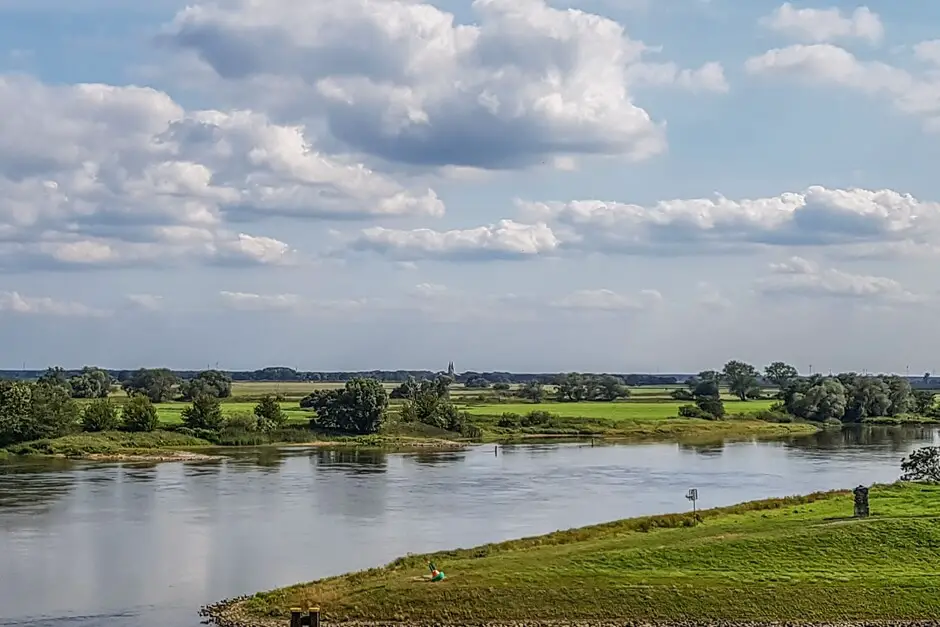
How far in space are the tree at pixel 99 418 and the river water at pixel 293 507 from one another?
12.3 metres

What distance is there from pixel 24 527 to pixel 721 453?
54.8 metres

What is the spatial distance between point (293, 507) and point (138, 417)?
41113mm

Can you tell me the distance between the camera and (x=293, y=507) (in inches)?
1951

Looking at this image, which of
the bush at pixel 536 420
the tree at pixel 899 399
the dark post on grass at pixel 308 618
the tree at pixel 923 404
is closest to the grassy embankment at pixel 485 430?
the bush at pixel 536 420

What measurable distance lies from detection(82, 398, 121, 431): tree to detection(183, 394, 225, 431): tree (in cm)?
604

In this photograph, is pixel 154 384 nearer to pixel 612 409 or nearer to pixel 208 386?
pixel 208 386

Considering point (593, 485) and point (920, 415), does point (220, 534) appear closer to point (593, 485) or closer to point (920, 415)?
point (593, 485)

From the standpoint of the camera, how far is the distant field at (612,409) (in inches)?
4715

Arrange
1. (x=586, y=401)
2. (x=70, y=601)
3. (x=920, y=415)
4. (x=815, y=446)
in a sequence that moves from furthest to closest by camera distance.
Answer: (x=586, y=401)
(x=920, y=415)
(x=815, y=446)
(x=70, y=601)

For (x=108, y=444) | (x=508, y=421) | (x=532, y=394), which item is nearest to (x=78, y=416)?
(x=108, y=444)

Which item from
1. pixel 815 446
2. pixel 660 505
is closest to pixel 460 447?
pixel 815 446

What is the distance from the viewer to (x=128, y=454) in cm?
7850

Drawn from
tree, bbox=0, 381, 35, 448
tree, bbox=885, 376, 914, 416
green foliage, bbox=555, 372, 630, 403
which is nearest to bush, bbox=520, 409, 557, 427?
tree, bbox=885, 376, 914, 416

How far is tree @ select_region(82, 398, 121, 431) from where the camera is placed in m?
84.9
